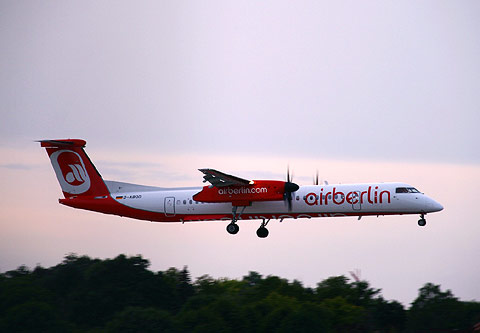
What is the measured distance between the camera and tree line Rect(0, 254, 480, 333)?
47.7 metres

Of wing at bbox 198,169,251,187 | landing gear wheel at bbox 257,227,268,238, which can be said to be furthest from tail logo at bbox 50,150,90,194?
landing gear wheel at bbox 257,227,268,238

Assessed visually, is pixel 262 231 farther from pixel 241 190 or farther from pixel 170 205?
pixel 170 205

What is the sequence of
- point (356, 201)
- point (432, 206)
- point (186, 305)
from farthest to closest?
point (186, 305)
point (356, 201)
point (432, 206)

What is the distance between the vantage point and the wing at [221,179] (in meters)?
34.6

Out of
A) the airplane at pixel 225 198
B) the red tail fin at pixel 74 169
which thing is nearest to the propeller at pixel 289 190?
the airplane at pixel 225 198

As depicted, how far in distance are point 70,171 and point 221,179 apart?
8.99m

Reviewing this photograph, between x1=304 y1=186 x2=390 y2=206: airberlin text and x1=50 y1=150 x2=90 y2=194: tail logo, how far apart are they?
11.9 meters

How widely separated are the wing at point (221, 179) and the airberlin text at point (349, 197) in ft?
10.4

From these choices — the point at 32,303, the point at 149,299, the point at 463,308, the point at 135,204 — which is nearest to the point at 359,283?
the point at 463,308

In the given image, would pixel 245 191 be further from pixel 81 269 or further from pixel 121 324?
pixel 81 269

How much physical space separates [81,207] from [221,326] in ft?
45.3

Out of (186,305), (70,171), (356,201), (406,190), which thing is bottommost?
(186,305)

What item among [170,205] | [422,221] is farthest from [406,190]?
[170,205]

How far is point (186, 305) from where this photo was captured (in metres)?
53.5
